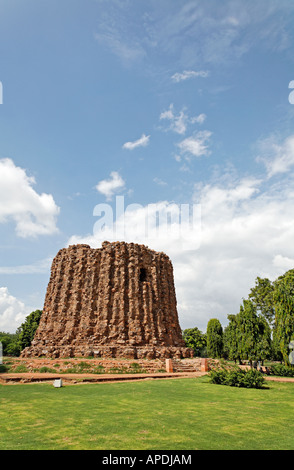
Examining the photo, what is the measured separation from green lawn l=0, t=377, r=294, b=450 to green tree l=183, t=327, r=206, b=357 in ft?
124

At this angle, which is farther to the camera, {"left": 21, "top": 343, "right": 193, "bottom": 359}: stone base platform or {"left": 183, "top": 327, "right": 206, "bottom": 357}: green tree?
{"left": 183, "top": 327, "right": 206, "bottom": 357}: green tree

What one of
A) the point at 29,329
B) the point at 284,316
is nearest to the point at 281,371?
the point at 284,316

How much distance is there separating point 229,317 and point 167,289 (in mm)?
8632

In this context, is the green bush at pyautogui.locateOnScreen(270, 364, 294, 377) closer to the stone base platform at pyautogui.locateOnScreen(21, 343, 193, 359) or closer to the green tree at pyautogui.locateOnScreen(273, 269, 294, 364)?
the green tree at pyautogui.locateOnScreen(273, 269, 294, 364)

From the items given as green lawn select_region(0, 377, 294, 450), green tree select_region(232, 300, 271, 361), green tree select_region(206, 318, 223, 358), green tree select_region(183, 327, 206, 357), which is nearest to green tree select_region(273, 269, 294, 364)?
green tree select_region(232, 300, 271, 361)

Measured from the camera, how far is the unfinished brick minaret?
2433cm

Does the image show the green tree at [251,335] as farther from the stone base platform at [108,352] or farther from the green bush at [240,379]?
the green bush at [240,379]

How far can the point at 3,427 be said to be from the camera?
19.3ft

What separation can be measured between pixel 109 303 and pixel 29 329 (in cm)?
2186

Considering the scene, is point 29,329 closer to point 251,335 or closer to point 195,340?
point 195,340

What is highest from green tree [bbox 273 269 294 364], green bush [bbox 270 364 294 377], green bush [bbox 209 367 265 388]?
green tree [bbox 273 269 294 364]

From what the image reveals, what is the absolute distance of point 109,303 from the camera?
85.0 feet
